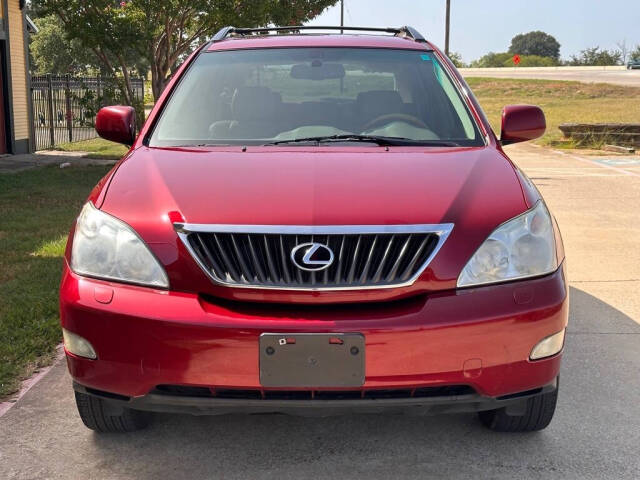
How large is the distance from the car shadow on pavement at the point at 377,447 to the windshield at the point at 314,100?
1258mm

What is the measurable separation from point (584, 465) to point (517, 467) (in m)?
0.26

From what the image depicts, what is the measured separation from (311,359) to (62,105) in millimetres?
19404

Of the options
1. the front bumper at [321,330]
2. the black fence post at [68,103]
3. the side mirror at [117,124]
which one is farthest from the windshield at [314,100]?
the black fence post at [68,103]

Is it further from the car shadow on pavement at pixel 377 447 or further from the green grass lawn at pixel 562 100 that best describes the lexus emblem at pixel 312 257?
the green grass lawn at pixel 562 100

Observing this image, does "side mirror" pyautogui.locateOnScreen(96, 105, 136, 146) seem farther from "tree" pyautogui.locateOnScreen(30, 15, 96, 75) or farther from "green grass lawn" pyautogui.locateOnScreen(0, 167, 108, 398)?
"tree" pyautogui.locateOnScreen(30, 15, 96, 75)

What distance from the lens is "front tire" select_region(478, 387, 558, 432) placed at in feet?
10.3

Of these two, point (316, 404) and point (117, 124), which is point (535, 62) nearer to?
point (117, 124)

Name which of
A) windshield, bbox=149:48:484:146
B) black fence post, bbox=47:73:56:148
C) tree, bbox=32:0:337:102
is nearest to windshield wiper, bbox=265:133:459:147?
windshield, bbox=149:48:484:146

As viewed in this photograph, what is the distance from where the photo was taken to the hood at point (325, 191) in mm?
2750

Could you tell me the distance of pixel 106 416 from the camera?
3.17 meters

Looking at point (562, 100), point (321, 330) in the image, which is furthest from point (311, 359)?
point (562, 100)

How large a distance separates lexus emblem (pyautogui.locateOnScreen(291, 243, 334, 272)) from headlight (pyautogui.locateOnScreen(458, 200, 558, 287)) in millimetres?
455

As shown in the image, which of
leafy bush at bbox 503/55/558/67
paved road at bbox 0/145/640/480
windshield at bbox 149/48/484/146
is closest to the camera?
paved road at bbox 0/145/640/480

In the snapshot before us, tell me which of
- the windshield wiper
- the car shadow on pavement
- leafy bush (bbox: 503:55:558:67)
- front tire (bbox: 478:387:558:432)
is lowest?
the car shadow on pavement
